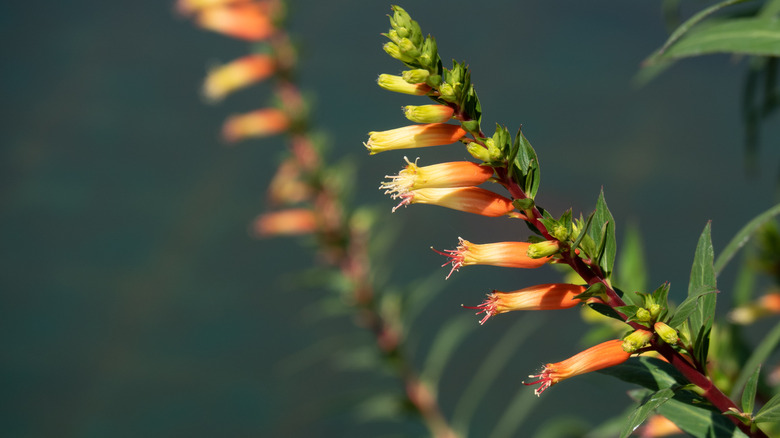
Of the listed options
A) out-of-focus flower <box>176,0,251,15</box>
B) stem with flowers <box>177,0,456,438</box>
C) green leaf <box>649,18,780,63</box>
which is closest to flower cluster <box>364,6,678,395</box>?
green leaf <box>649,18,780,63</box>

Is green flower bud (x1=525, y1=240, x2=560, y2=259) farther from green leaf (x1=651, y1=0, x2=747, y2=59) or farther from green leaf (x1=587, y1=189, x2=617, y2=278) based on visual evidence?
green leaf (x1=651, y1=0, x2=747, y2=59)

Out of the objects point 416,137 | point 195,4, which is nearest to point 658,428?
point 416,137

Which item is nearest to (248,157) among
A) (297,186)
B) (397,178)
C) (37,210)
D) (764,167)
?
(37,210)

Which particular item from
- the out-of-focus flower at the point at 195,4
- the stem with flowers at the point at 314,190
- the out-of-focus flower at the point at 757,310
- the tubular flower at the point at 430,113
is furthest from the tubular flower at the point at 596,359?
the out-of-focus flower at the point at 195,4

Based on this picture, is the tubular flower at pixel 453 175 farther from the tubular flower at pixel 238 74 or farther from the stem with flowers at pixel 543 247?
the tubular flower at pixel 238 74

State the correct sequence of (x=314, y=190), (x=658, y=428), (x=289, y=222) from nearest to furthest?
1. (x=658, y=428)
2. (x=314, y=190)
3. (x=289, y=222)

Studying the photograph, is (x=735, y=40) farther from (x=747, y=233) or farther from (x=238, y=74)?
(x=238, y=74)
